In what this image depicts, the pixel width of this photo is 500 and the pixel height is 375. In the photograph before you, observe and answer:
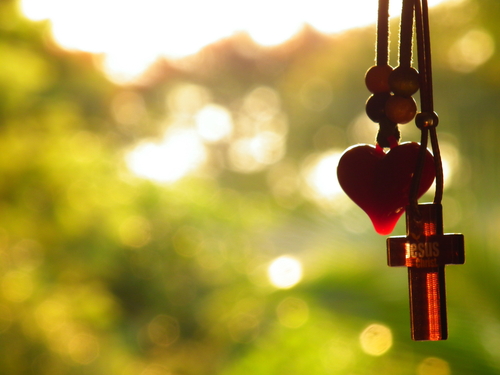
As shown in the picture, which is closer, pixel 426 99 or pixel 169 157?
pixel 426 99

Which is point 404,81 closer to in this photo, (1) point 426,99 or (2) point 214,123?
(1) point 426,99

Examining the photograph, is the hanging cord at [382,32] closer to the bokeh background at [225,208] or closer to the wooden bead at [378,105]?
the wooden bead at [378,105]

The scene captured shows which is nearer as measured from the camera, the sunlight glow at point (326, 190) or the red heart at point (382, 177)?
the red heart at point (382, 177)

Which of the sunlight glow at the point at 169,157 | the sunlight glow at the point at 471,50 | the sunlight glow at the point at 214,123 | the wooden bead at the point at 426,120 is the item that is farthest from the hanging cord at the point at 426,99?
the sunlight glow at the point at 214,123

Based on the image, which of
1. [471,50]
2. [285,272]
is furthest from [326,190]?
[471,50]

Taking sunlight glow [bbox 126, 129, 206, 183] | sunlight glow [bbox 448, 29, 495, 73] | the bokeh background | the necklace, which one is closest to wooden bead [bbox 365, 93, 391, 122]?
the necklace

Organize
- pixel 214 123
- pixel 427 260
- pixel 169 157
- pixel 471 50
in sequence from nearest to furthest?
pixel 427 260 → pixel 471 50 → pixel 169 157 → pixel 214 123

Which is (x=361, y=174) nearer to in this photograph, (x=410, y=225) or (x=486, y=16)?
(x=410, y=225)
